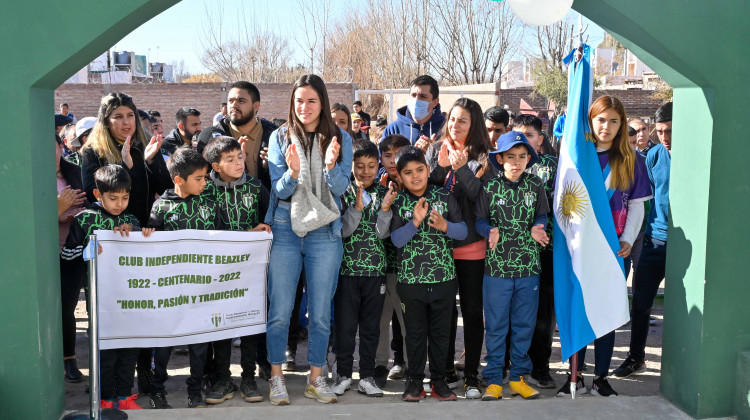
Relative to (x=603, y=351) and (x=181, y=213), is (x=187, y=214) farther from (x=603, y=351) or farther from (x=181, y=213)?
(x=603, y=351)

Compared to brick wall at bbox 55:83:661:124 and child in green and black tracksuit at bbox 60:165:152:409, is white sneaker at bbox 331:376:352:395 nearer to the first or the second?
child in green and black tracksuit at bbox 60:165:152:409

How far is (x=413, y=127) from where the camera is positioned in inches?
235

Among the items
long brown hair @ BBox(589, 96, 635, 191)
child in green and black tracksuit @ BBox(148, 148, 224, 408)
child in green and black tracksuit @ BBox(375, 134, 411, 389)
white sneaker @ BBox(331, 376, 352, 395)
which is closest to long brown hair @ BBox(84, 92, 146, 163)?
child in green and black tracksuit @ BBox(148, 148, 224, 408)

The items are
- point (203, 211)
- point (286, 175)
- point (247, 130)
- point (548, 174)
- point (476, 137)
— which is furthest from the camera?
point (247, 130)

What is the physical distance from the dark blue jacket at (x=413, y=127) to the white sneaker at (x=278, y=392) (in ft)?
7.72

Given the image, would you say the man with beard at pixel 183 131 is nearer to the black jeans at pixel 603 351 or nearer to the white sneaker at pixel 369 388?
the white sneaker at pixel 369 388

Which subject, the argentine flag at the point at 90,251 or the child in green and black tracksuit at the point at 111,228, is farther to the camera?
the child in green and black tracksuit at the point at 111,228

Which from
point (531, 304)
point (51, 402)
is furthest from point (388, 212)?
point (51, 402)

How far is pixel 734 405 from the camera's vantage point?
13.9 feet

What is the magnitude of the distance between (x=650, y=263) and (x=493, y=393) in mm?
1665

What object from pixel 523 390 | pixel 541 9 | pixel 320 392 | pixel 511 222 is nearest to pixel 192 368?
pixel 320 392

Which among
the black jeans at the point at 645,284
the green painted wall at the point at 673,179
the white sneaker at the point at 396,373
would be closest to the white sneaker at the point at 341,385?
the white sneaker at the point at 396,373

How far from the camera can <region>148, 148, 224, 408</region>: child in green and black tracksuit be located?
4465 millimetres

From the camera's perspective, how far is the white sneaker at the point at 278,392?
4555 mm
